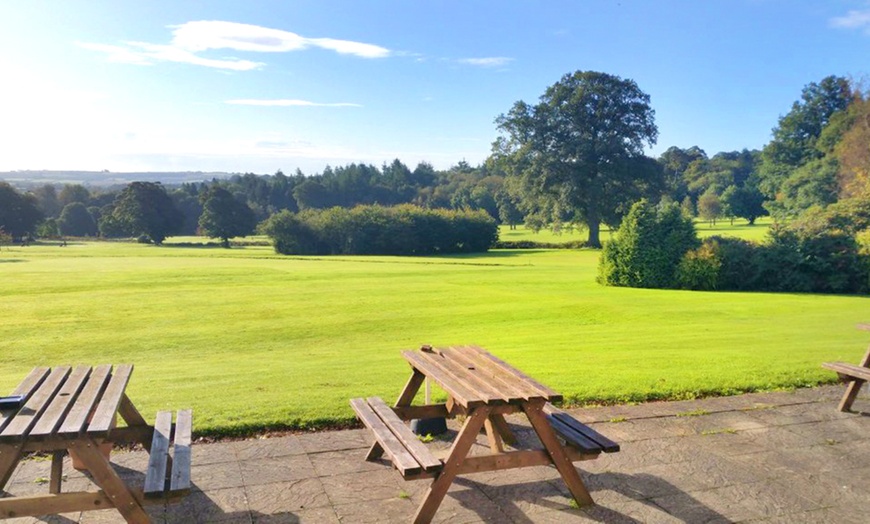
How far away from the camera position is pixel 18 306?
17.5 metres

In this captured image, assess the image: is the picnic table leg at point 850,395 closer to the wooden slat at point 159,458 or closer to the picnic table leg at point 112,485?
the wooden slat at point 159,458

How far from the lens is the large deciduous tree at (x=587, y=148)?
53.6 metres

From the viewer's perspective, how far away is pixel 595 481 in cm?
504

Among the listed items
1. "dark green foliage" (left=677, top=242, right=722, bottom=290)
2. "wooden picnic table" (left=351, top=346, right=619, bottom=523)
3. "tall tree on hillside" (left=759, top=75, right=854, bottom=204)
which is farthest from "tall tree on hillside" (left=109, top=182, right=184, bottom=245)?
"wooden picnic table" (left=351, top=346, right=619, bottom=523)

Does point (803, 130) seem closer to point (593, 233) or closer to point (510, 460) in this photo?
point (593, 233)

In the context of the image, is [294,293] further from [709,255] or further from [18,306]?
[709,255]

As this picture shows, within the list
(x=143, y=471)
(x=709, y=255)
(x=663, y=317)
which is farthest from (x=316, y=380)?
(x=709, y=255)

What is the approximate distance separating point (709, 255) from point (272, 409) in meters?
21.1

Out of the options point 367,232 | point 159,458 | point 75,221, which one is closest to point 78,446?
point 159,458

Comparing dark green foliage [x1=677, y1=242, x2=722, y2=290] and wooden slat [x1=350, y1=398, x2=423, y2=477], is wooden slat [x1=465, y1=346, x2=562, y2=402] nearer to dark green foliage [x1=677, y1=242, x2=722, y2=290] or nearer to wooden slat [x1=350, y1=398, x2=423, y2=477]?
wooden slat [x1=350, y1=398, x2=423, y2=477]

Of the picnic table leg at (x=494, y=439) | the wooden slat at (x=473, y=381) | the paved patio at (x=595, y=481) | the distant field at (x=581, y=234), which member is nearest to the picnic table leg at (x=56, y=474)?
the paved patio at (x=595, y=481)

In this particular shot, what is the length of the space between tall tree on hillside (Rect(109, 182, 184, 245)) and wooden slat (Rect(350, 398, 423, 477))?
7249 cm

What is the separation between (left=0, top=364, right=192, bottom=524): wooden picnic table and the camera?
12.1ft

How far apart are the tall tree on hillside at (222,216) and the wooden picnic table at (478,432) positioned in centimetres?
6714
